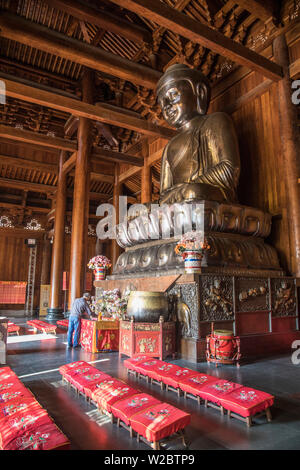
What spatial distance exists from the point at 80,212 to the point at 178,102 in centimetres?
278

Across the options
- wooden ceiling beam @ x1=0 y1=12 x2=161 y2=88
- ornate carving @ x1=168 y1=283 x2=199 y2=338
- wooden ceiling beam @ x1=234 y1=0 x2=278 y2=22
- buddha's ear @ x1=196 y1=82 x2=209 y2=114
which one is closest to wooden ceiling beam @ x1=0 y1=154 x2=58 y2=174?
wooden ceiling beam @ x1=0 y1=12 x2=161 y2=88

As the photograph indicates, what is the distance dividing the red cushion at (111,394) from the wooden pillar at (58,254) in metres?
6.50

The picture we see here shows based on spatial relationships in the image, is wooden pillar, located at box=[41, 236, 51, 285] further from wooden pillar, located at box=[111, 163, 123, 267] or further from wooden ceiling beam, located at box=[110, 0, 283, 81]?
wooden ceiling beam, located at box=[110, 0, 283, 81]

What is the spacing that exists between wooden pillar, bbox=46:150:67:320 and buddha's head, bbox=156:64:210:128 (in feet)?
13.4

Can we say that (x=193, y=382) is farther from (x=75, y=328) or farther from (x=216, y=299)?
(x=75, y=328)

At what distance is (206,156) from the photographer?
5051 mm

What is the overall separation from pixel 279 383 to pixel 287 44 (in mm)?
4439

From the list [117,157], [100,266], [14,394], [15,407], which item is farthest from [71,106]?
[15,407]

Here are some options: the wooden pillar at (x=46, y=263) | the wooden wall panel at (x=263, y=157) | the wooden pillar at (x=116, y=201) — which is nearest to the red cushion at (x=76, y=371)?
the wooden wall panel at (x=263, y=157)

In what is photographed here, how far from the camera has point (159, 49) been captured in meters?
6.44

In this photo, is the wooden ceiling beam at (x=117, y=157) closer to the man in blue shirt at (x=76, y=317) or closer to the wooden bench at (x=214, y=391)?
the man in blue shirt at (x=76, y=317)

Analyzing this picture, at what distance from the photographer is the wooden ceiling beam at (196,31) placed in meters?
3.21

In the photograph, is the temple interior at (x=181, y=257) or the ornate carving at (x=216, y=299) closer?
the temple interior at (x=181, y=257)

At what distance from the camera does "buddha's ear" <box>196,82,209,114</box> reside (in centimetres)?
545
